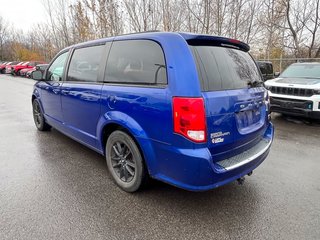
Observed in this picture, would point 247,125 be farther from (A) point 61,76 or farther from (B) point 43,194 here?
(A) point 61,76

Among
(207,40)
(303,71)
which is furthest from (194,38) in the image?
(303,71)

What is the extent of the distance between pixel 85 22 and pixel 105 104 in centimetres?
1892

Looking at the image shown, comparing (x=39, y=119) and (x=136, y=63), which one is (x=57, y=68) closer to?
(x=39, y=119)

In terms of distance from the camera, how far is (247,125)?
2.85 metres

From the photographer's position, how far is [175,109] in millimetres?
2396

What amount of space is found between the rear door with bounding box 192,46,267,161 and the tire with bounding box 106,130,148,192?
895mm

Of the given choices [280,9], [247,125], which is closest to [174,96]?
[247,125]

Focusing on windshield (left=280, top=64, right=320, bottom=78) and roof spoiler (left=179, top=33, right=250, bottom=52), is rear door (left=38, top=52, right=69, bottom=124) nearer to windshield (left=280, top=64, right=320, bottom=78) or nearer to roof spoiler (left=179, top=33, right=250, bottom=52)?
roof spoiler (left=179, top=33, right=250, bottom=52)

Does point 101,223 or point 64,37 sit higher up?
point 64,37

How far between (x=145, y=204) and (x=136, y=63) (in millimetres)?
1586

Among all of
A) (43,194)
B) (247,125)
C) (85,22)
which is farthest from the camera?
(85,22)

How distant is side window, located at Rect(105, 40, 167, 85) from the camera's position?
8.69 ft

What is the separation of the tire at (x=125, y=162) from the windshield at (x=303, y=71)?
20.4 feet

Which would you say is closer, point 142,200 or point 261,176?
point 142,200
